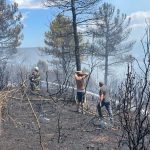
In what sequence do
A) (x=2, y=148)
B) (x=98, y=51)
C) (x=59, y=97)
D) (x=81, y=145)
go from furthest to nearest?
(x=98, y=51)
(x=59, y=97)
(x=81, y=145)
(x=2, y=148)

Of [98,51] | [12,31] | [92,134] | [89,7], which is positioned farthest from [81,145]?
[98,51]

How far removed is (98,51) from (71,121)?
94.3ft

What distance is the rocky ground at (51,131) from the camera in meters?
11.4

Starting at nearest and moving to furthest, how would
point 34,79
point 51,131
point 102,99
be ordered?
point 51,131, point 102,99, point 34,79

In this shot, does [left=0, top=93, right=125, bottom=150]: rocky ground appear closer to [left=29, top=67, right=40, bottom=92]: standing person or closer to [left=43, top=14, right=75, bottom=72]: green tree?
[left=29, top=67, right=40, bottom=92]: standing person

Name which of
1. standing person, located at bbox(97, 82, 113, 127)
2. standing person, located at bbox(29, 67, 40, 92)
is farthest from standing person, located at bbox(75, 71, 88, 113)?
standing person, located at bbox(29, 67, 40, 92)

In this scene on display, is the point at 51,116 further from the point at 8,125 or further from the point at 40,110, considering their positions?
the point at 8,125

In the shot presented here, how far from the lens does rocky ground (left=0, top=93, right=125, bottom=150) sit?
11.4 m

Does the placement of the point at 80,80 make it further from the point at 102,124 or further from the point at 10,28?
the point at 10,28

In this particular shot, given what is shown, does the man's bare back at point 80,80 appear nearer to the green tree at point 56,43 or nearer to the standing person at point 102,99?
the standing person at point 102,99

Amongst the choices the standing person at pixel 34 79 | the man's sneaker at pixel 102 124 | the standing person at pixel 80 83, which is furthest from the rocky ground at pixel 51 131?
the standing person at pixel 34 79

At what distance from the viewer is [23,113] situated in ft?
51.0

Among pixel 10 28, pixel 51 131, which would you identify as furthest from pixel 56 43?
pixel 51 131

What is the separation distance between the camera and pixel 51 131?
1300cm
